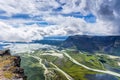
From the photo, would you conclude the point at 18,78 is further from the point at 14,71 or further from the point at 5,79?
the point at 14,71

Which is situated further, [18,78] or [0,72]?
[0,72]

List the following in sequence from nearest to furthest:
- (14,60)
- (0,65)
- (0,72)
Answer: (0,72) → (0,65) → (14,60)

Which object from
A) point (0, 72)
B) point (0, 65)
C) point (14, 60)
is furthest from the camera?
point (14, 60)

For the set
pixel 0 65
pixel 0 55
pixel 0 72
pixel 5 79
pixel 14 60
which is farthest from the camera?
pixel 0 55

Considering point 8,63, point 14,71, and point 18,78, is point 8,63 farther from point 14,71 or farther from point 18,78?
point 18,78

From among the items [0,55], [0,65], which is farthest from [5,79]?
[0,55]

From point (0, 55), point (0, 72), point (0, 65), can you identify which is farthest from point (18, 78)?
point (0, 55)

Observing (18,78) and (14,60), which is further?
(14,60)

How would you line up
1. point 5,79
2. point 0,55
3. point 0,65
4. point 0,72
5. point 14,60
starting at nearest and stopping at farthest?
point 5,79 < point 0,72 < point 0,65 < point 14,60 < point 0,55
